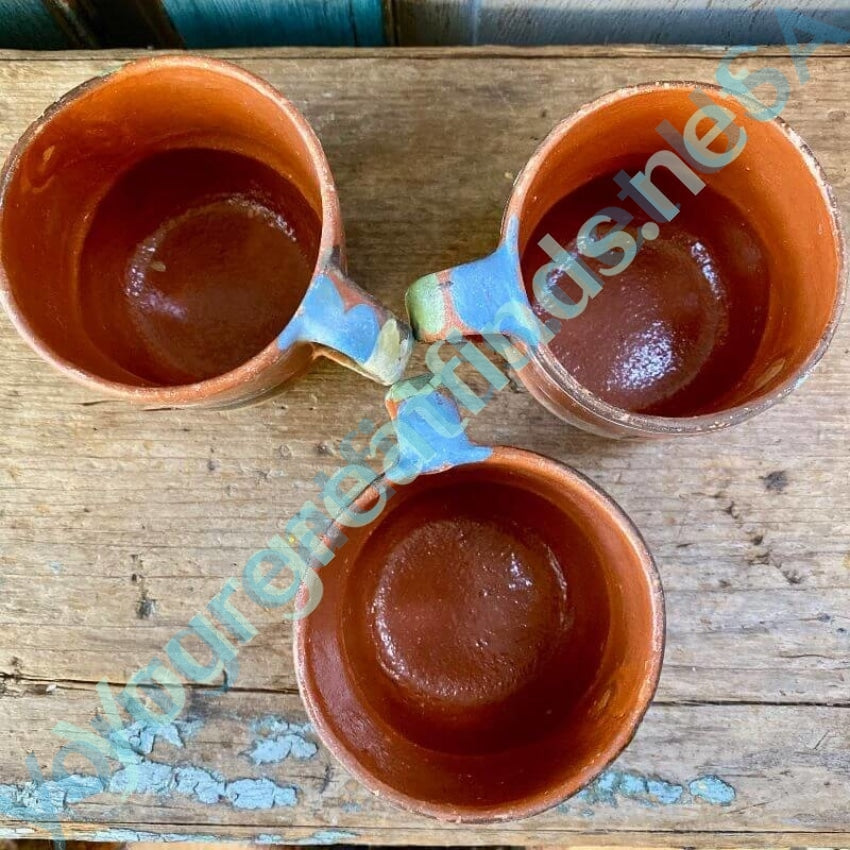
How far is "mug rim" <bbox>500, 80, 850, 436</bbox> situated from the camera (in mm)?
583

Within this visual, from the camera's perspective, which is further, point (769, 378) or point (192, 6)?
point (192, 6)

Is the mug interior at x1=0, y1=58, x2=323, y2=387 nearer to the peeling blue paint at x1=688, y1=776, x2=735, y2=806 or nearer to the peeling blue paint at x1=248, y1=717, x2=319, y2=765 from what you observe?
the peeling blue paint at x1=248, y1=717, x2=319, y2=765

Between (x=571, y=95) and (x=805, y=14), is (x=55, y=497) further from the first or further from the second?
(x=805, y=14)

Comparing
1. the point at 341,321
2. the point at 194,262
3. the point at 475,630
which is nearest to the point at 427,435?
the point at 341,321

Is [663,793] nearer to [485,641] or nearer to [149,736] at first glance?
[485,641]

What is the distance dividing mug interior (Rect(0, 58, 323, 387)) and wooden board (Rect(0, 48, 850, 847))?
0.07 m

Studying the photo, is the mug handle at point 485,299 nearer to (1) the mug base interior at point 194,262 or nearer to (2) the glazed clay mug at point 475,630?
(2) the glazed clay mug at point 475,630

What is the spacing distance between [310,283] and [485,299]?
5.4 inches

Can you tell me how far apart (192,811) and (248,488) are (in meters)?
0.30

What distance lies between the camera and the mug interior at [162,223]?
627mm

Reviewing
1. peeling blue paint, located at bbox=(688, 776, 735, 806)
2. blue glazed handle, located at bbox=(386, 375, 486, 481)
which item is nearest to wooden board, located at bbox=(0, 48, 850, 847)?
peeling blue paint, located at bbox=(688, 776, 735, 806)

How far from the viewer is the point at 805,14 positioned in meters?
0.78

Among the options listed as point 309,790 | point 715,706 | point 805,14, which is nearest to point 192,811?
point 309,790

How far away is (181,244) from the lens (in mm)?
793
